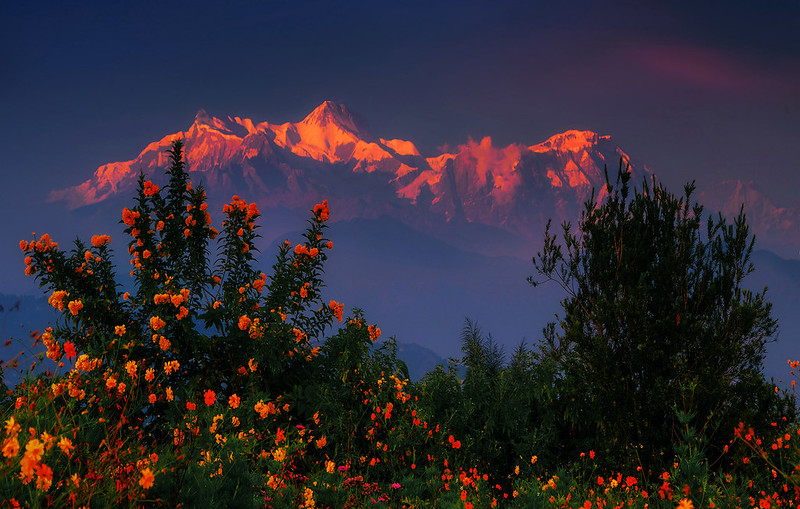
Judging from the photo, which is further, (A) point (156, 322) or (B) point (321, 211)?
(B) point (321, 211)

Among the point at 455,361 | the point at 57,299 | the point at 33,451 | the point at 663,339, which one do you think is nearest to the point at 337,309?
the point at 455,361

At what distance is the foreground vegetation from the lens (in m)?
5.46

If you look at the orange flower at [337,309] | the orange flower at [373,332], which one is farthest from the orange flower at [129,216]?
the orange flower at [373,332]

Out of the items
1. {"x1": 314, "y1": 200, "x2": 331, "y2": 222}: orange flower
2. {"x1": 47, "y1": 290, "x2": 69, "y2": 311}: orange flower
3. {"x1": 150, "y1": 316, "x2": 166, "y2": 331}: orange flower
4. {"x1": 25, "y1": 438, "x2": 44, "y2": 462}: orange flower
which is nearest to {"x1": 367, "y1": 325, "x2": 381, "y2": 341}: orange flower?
{"x1": 314, "y1": 200, "x2": 331, "y2": 222}: orange flower

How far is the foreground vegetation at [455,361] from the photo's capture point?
5.46m

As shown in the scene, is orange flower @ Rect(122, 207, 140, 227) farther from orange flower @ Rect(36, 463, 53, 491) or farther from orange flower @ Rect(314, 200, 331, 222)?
orange flower @ Rect(36, 463, 53, 491)

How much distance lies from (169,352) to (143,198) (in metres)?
1.89

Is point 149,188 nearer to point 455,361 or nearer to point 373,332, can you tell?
point 373,332

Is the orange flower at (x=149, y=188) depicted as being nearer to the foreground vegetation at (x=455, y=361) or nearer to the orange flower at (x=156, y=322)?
the foreground vegetation at (x=455, y=361)

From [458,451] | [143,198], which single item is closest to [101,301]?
[143,198]

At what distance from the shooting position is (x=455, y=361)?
670 centimetres

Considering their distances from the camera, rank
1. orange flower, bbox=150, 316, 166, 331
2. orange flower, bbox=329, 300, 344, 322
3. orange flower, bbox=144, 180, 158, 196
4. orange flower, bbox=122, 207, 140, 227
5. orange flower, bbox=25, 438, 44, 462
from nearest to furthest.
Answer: orange flower, bbox=25, 438, 44, 462, orange flower, bbox=150, 316, 166, 331, orange flower, bbox=122, 207, 140, 227, orange flower, bbox=144, 180, 158, 196, orange flower, bbox=329, 300, 344, 322

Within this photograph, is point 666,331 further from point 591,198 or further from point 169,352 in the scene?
point 169,352

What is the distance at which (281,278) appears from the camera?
6.48 meters
